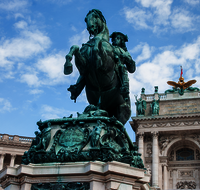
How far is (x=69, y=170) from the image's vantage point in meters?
4.16

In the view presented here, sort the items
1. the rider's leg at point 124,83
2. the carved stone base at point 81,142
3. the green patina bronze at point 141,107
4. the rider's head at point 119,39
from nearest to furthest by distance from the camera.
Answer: the carved stone base at point 81,142, the rider's leg at point 124,83, the rider's head at point 119,39, the green patina bronze at point 141,107

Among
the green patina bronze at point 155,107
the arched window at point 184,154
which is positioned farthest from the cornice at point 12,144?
the arched window at point 184,154

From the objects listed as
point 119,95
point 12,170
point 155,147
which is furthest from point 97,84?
point 155,147

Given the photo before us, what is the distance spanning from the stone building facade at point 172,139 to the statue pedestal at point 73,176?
123 ft

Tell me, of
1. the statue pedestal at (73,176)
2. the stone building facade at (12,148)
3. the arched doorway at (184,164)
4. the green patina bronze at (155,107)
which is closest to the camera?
the statue pedestal at (73,176)

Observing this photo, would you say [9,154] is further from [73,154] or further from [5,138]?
[73,154]

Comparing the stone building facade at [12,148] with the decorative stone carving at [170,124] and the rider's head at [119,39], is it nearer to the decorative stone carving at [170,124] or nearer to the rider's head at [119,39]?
the decorative stone carving at [170,124]

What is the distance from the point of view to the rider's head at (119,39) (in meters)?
6.34

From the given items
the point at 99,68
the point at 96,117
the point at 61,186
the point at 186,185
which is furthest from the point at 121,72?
the point at 186,185

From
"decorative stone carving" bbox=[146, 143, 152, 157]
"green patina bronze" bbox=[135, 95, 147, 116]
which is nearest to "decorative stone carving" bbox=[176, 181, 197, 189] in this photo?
"decorative stone carving" bbox=[146, 143, 152, 157]

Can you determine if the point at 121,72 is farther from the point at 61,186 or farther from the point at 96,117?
the point at 61,186

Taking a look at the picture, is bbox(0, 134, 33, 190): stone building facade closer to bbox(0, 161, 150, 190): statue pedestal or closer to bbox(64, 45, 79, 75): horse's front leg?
bbox(64, 45, 79, 75): horse's front leg

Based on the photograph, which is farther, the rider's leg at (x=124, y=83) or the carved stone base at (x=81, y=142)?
the rider's leg at (x=124, y=83)

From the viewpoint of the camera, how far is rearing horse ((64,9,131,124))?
5301mm
